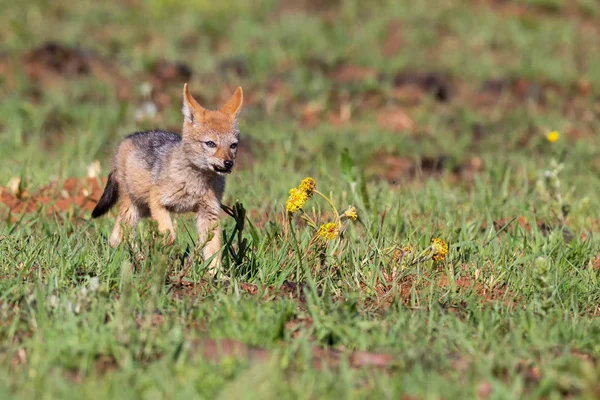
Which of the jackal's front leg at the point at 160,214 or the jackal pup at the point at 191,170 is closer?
the jackal pup at the point at 191,170

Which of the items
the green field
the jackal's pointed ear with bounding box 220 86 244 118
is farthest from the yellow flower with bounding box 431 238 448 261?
the jackal's pointed ear with bounding box 220 86 244 118

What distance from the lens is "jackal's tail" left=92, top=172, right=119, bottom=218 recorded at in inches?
259

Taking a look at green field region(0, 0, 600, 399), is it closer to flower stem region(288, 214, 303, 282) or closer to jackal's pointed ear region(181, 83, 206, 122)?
flower stem region(288, 214, 303, 282)

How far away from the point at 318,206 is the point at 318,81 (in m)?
6.19

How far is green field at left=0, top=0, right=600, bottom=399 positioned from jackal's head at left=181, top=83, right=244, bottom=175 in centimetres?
54

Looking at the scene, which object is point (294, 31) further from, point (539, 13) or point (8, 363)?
point (8, 363)

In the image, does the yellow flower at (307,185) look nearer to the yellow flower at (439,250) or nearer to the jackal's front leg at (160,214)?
the yellow flower at (439,250)

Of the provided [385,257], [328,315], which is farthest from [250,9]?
[328,315]

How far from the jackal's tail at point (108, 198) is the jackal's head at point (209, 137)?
86 centimetres

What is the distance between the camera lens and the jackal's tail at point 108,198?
659 centimetres

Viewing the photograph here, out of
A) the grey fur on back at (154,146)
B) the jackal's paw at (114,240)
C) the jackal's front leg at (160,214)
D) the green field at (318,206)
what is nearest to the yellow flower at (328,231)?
the green field at (318,206)

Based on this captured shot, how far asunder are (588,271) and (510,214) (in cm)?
161

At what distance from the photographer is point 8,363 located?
12.5 ft

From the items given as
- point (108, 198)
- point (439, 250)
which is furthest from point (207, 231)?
point (439, 250)
